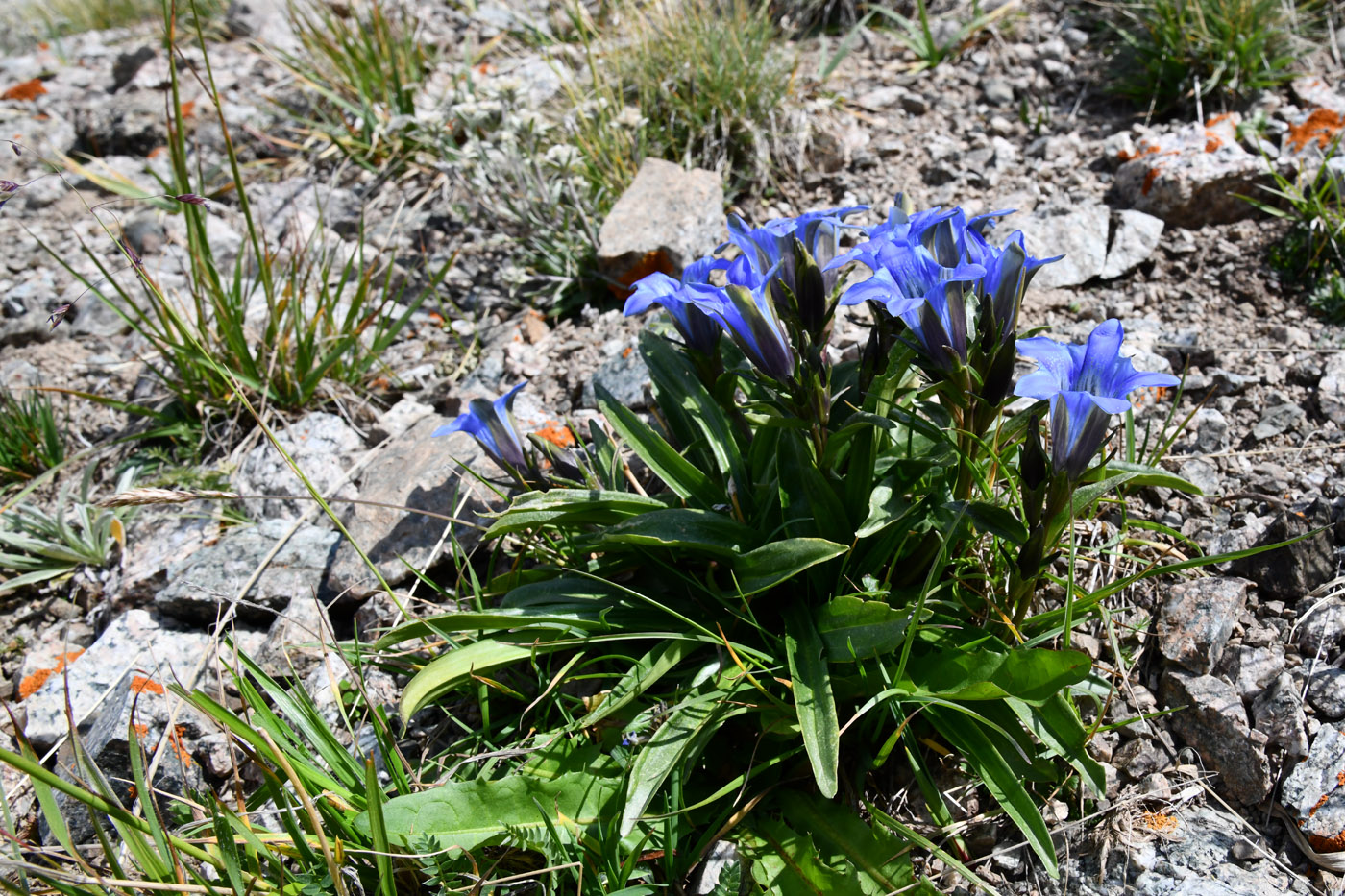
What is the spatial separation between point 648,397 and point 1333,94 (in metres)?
3.44

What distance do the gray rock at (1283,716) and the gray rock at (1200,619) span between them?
13cm

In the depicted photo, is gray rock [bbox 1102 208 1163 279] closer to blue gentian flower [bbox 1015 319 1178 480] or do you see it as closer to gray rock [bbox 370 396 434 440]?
blue gentian flower [bbox 1015 319 1178 480]

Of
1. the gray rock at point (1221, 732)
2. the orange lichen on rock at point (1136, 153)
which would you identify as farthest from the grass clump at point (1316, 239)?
the gray rock at point (1221, 732)

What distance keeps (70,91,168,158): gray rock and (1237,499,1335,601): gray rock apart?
21.1 ft

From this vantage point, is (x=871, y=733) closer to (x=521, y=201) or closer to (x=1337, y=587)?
(x=1337, y=587)

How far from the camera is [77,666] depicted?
282 centimetres

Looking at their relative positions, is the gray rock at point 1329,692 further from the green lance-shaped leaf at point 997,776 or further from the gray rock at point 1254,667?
the green lance-shaped leaf at point 997,776

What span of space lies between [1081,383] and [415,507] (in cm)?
218

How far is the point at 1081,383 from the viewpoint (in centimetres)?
166

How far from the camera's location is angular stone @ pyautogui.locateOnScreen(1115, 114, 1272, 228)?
11.4 ft

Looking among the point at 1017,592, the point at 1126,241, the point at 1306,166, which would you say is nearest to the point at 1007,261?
the point at 1017,592

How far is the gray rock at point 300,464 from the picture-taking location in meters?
3.31

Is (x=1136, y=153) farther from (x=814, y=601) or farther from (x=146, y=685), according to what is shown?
(x=146, y=685)

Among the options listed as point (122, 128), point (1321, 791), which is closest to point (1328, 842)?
point (1321, 791)
